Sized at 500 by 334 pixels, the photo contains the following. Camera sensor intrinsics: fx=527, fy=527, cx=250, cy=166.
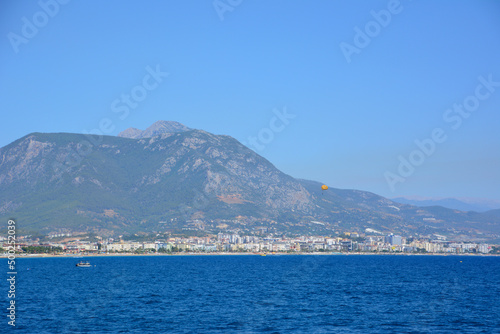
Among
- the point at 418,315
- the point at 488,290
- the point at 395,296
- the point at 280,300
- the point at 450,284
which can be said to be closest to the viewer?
the point at 418,315

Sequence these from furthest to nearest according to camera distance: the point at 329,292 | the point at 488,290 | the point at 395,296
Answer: the point at 488,290
the point at 329,292
the point at 395,296

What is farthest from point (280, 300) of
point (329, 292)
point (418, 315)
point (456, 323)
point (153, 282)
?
point (153, 282)

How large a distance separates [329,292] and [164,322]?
4114 centimetres

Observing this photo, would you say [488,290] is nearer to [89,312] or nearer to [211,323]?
[211,323]

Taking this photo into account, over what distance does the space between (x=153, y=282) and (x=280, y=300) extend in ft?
142

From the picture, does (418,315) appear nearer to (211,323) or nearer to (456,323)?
(456,323)

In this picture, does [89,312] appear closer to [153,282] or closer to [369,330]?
[369,330]

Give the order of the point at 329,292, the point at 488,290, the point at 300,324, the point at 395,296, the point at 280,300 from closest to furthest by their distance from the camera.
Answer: the point at 300,324
the point at 280,300
the point at 395,296
the point at 329,292
the point at 488,290

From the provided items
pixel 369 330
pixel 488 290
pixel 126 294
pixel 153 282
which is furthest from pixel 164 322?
pixel 488 290

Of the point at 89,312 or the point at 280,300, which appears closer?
the point at 89,312

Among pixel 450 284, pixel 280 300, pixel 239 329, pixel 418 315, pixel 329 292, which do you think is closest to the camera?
pixel 239 329

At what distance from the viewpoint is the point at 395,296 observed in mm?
89312

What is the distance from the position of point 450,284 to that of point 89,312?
80.7 meters

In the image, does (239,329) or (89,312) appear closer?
(239,329)
